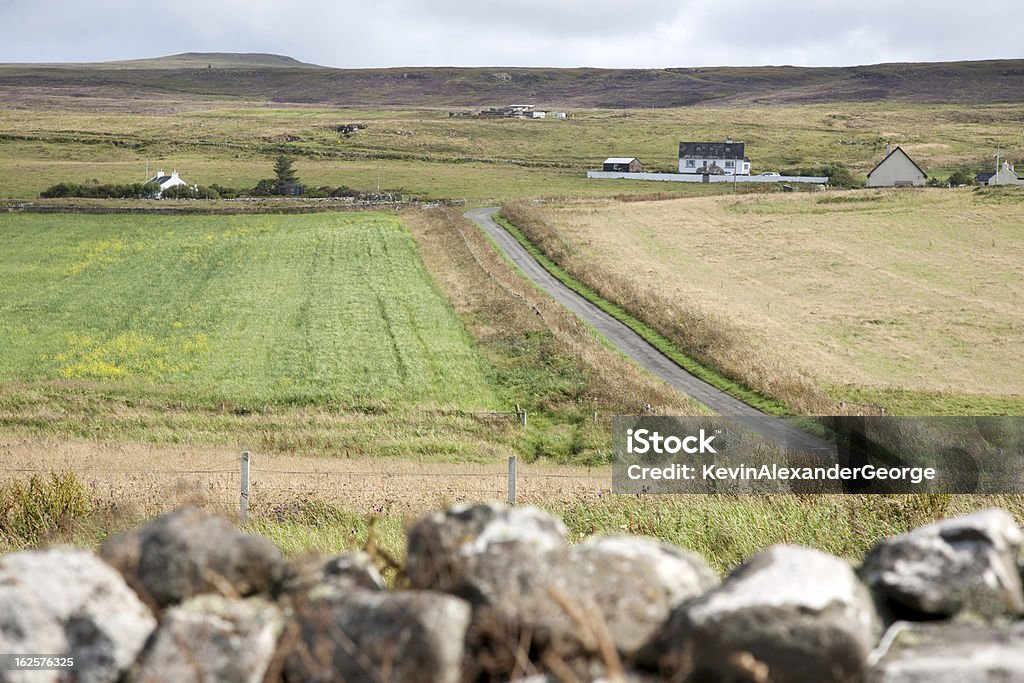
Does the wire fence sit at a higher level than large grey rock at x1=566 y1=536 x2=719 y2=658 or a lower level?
lower

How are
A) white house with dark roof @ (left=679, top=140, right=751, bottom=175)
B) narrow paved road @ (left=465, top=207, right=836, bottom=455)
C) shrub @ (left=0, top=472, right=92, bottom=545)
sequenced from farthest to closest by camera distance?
white house with dark roof @ (left=679, top=140, right=751, bottom=175), narrow paved road @ (left=465, top=207, right=836, bottom=455), shrub @ (left=0, top=472, right=92, bottom=545)

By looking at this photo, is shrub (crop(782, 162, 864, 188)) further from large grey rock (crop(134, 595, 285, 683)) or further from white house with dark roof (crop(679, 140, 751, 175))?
large grey rock (crop(134, 595, 285, 683))

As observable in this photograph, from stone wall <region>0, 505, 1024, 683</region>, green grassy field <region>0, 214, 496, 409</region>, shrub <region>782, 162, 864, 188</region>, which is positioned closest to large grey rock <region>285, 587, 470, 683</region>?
stone wall <region>0, 505, 1024, 683</region>

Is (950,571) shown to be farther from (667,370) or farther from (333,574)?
(667,370)

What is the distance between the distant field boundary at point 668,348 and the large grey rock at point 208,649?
28.7 metres

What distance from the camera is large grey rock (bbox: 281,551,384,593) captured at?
4516 millimetres

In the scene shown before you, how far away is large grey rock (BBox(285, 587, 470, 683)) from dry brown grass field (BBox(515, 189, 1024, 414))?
28636mm

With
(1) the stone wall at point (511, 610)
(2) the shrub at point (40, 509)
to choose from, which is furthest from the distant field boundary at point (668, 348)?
(1) the stone wall at point (511, 610)

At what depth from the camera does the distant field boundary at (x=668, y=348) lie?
3290cm

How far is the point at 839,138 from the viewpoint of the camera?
178 m

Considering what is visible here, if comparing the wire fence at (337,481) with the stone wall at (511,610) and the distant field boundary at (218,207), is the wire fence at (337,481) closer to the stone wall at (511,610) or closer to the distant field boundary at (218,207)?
the stone wall at (511,610)

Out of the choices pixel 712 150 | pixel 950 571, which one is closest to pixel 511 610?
pixel 950 571

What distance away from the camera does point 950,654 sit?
154 inches

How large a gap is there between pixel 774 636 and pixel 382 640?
1.51m
